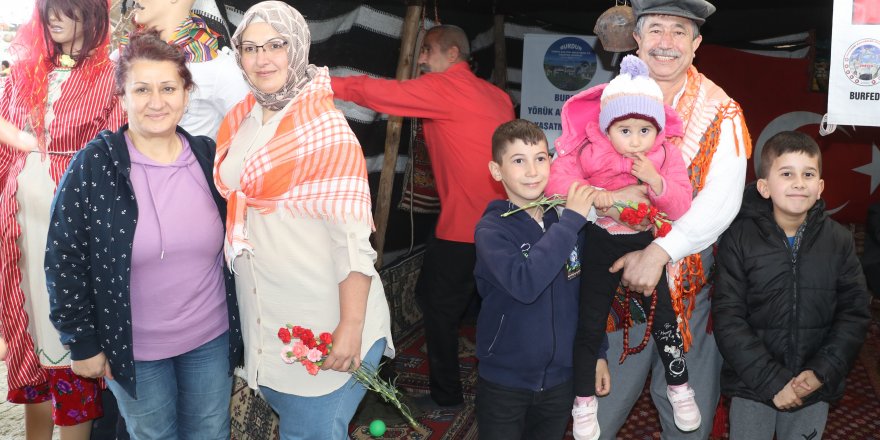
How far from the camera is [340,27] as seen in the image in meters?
3.72

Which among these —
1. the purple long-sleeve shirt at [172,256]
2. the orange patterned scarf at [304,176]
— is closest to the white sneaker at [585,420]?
the orange patterned scarf at [304,176]

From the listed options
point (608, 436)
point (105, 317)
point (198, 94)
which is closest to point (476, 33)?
point (198, 94)

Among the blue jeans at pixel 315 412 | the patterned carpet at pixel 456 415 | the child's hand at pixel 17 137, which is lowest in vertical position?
the patterned carpet at pixel 456 415

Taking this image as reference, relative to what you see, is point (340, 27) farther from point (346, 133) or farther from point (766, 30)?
point (766, 30)

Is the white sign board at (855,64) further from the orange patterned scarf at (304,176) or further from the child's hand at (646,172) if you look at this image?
the orange patterned scarf at (304,176)

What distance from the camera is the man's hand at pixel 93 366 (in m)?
1.98

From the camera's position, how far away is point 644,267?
2.22 metres

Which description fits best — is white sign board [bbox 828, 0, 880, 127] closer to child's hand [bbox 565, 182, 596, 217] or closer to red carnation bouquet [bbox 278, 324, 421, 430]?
child's hand [bbox 565, 182, 596, 217]

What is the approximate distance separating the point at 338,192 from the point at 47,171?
1158mm

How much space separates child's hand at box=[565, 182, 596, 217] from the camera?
209 cm

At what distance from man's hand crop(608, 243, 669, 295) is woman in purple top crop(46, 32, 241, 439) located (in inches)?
46.7

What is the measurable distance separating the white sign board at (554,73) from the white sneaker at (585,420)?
10.2 feet

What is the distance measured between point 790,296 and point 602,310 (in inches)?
28.2

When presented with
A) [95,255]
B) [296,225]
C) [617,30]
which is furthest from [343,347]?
[617,30]
